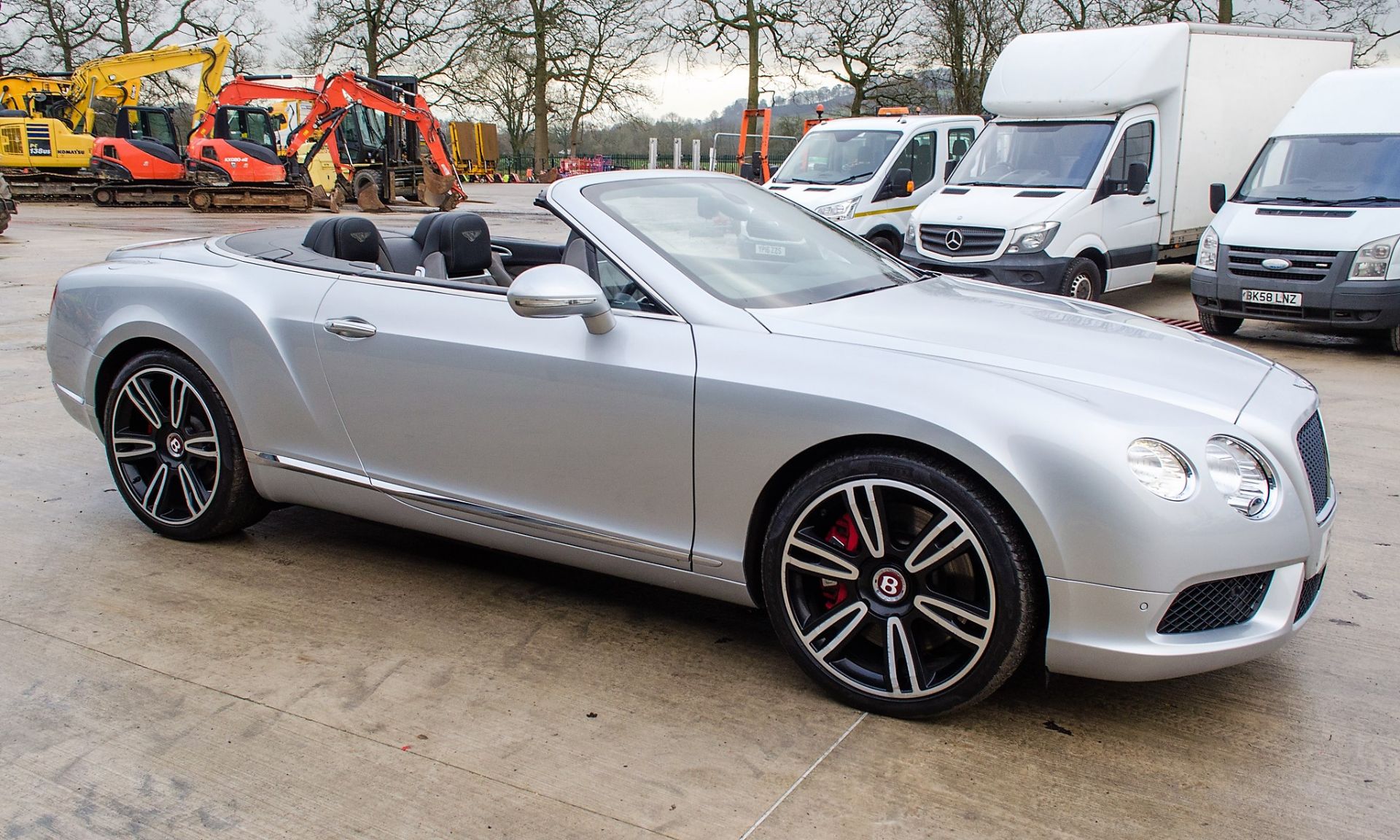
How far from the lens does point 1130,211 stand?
1117 cm

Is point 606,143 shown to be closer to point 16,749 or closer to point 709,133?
point 709,133

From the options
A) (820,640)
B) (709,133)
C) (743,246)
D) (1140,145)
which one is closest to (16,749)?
(820,640)

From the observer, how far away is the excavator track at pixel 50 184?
90.0ft

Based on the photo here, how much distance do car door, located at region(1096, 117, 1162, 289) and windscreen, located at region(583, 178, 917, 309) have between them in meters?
7.45

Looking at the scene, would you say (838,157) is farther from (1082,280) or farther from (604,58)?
(604,58)

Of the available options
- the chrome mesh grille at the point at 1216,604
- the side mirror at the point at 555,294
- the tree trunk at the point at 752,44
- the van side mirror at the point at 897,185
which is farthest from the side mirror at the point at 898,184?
the tree trunk at the point at 752,44

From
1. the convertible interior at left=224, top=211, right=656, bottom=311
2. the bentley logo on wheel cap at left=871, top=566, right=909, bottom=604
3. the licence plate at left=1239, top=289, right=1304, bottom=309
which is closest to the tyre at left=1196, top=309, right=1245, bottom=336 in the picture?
the licence plate at left=1239, top=289, right=1304, bottom=309

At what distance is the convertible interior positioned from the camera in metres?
4.21

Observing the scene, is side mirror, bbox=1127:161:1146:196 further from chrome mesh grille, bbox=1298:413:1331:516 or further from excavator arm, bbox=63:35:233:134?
excavator arm, bbox=63:35:233:134

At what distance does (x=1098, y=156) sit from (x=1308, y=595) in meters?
8.85

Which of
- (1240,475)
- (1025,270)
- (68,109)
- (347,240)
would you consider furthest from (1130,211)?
(68,109)

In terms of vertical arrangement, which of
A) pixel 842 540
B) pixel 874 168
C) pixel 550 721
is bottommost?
pixel 550 721

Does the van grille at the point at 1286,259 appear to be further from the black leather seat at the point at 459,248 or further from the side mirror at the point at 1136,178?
the black leather seat at the point at 459,248

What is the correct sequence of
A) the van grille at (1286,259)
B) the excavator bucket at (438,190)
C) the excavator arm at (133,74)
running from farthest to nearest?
the excavator arm at (133,74), the excavator bucket at (438,190), the van grille at (1286,259)
